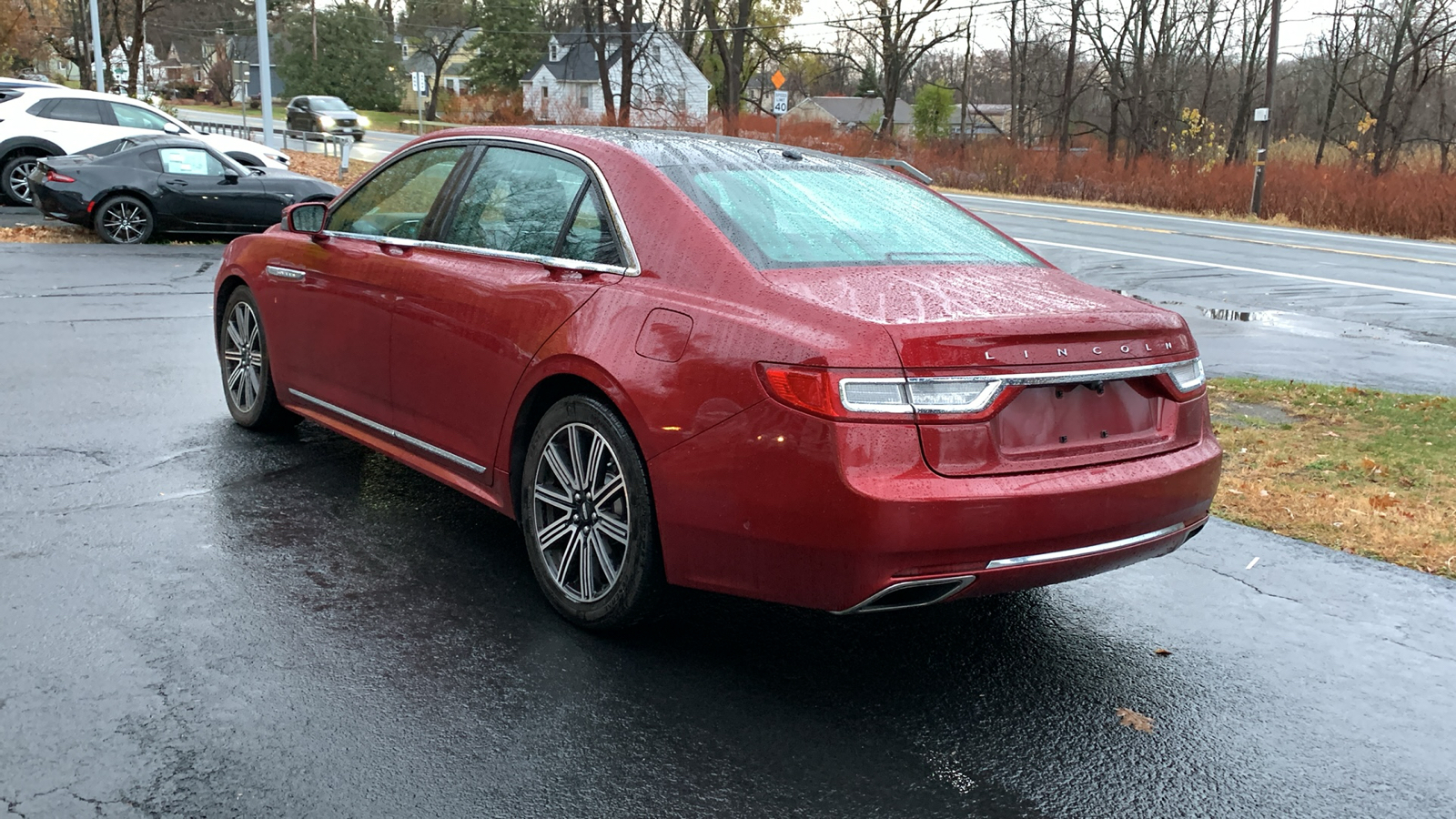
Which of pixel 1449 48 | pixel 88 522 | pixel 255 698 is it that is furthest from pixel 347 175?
pixel 1449 48

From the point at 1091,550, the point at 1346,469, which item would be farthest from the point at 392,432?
the point at 1346,469

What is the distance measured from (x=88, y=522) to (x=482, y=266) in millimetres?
2052

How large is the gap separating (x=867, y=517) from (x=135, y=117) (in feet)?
71.4

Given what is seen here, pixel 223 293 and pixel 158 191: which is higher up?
pixel 158 191

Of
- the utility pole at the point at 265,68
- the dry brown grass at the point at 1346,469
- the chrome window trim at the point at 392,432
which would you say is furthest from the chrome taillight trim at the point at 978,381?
the utility pole at the point at 265,68

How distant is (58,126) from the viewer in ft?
67.9

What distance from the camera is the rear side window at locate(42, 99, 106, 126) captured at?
20734 mm

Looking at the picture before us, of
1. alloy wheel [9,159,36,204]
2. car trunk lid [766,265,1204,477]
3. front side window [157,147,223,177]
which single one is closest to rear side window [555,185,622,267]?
car trunk lid [766,265,1204,477]

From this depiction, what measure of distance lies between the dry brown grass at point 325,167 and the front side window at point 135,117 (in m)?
3.64

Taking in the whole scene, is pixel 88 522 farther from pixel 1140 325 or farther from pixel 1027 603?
pixel 1140 325

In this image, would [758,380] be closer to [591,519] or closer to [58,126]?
[591,519]

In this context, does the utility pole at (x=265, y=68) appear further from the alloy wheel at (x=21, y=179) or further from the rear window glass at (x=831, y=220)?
the rear window glass at (x=831, y=220)

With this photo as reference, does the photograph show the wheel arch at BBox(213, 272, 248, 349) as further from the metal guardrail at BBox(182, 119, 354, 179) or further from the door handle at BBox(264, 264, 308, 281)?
the metal guardrail at BBox(182, 119, 354, 179)

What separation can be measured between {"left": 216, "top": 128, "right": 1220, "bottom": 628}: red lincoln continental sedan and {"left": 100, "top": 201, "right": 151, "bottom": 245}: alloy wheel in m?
12.9
